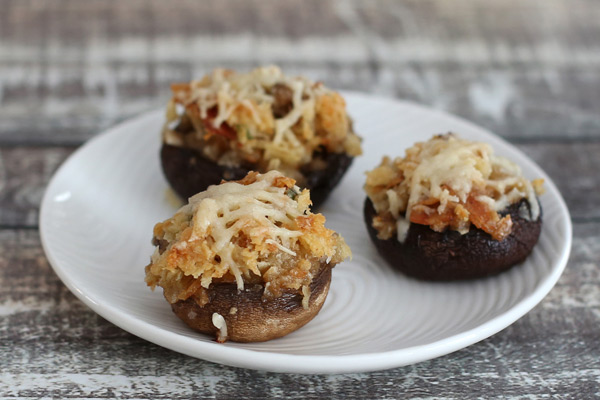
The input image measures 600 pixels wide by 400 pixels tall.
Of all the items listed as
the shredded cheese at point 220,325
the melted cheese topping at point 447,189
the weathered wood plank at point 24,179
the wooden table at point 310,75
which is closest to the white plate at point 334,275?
the shredded cheese at point 220,325

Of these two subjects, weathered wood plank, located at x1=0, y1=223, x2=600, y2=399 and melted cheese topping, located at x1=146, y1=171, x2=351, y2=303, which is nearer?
melted cheese topping, located at x1=146, y1=171, x2=351, y2=303

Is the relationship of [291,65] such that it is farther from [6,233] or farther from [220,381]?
[220,381]

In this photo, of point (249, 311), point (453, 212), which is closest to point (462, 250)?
point (453, 212)

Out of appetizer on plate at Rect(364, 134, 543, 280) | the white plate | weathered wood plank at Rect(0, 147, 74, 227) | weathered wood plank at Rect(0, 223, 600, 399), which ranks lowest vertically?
weathered wood plank at Rect(0, 147, 74, 227)

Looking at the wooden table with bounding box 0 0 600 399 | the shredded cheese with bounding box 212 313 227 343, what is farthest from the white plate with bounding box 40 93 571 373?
the wooden table with bounding box 0 0 600 399

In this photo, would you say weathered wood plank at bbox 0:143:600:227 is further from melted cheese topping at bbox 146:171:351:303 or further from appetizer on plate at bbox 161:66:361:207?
melted cheese topping at bbox 146:171:351:303

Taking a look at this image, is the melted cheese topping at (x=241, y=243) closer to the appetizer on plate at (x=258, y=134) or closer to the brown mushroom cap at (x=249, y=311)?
the brown mushroom cap at (x=249, y=311)

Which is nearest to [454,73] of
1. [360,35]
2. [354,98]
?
[360,35]
